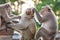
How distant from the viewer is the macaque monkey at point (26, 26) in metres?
3.14

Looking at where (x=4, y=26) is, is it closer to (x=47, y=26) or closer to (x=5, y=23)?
(x=5, y=23)

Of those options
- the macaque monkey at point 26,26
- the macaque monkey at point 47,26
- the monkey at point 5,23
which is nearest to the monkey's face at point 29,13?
the macaque monkey at point 26,26

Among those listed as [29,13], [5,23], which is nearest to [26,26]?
[29,13]

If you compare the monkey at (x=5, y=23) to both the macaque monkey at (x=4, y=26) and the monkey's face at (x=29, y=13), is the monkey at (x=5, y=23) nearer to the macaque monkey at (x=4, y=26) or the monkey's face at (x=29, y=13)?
the macaque monkey at (x=4, y=26)

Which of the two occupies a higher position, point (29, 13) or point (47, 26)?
point (29, 13)

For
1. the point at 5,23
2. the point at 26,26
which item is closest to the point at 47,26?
the point at 26,26

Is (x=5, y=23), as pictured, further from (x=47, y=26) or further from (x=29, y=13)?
(x=47, y=26)

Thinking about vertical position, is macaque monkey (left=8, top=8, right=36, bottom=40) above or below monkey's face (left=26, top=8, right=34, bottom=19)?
below

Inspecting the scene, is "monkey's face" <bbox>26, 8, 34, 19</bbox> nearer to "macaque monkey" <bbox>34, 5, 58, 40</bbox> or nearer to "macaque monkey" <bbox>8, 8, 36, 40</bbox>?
"macaque monkey" <bbox>8, 8, 36, 40</bbox>

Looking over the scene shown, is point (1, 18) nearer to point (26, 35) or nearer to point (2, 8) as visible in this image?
point (2, 8)

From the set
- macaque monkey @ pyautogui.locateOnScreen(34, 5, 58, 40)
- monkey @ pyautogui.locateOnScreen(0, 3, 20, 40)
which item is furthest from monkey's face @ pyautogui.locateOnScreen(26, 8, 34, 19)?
monkey @ pyautogui.locateOnScreen(0, 3, 20, 40)

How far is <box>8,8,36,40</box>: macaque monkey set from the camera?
314 cm

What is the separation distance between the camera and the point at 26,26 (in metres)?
3.14

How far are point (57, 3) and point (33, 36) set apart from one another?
16.7 feet
